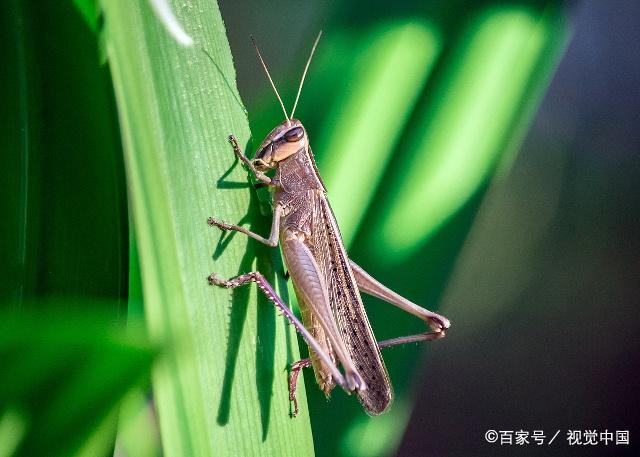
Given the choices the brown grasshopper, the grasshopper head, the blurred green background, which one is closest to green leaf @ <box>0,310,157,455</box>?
the blurred green background

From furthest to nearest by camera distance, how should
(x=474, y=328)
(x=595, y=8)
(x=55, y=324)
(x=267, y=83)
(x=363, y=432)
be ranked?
(x=474, y=328) < (x=595, y=8) < (x=267, y=83) < (x=363, y=432) < (x=55, y=324)

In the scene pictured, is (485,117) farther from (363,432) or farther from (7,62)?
(7,62)

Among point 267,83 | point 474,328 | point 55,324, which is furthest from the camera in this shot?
point 474,328

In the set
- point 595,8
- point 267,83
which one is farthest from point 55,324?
point 595,8

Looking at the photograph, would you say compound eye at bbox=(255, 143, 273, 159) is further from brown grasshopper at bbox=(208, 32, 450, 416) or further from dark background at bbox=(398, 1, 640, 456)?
dark background at bbox=(398, 1, 640, 456)

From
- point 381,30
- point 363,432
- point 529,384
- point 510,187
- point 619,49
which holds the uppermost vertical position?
point 619,49

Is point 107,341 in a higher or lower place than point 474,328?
higher

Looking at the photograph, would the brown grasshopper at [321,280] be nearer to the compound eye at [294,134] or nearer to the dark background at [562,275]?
the compound eye at [294,134]

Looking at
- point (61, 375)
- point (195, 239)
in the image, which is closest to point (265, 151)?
point (195, 239)
